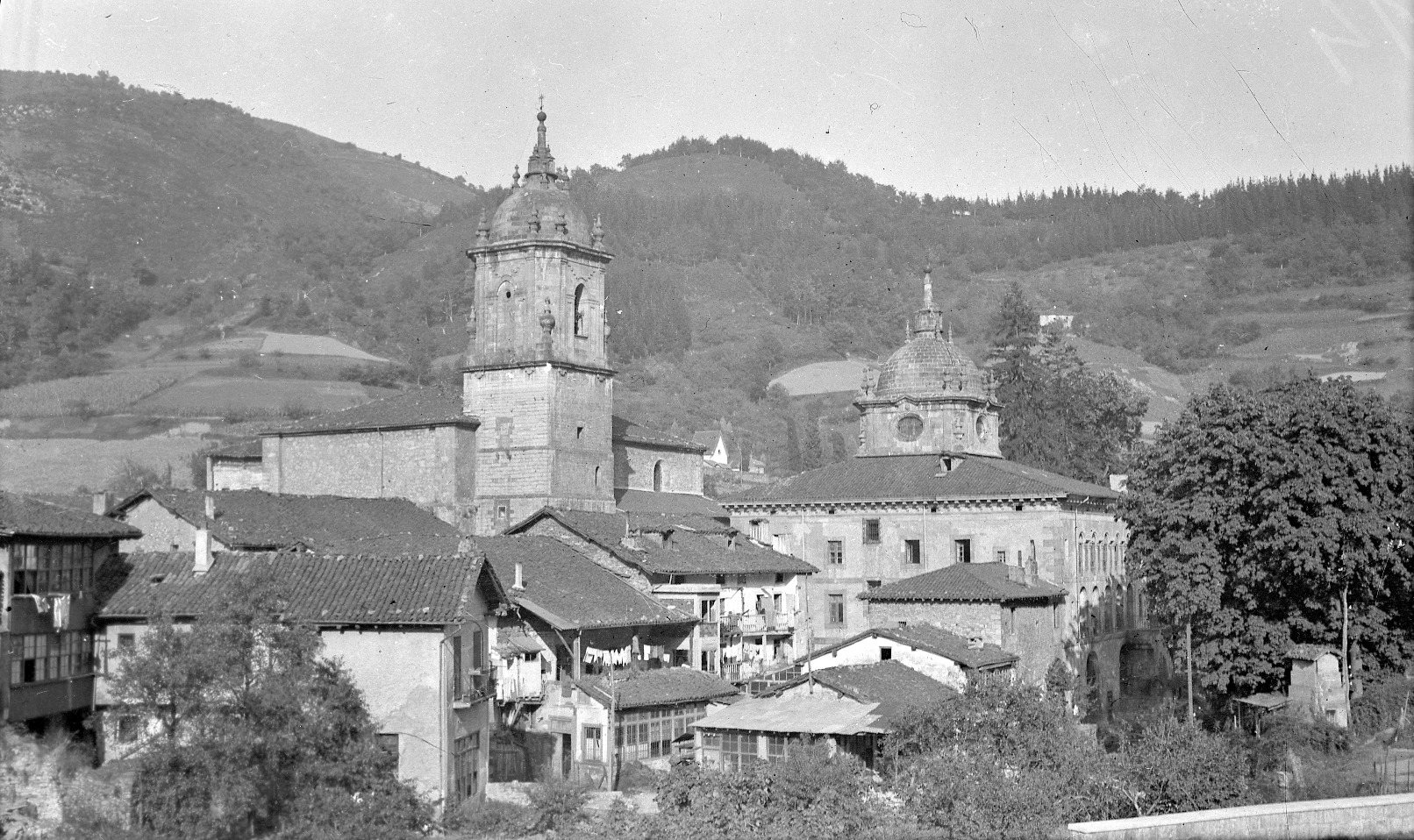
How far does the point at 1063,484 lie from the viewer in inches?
2576

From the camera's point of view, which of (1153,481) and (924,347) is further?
(924,347)

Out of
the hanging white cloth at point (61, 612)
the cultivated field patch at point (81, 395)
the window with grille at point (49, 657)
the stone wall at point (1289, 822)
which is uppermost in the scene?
the cultivated field patch at point (81, 395)

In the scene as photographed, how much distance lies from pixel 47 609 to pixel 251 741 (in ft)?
23.1

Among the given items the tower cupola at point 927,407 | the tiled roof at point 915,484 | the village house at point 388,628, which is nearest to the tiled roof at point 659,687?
the village house at point 388,628

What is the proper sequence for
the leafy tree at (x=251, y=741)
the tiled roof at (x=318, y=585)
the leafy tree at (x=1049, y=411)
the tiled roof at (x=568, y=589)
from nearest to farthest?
the leafy tree at (x=251, y=741)
the tiled roof at (x=318, y=585)
the tiled roof at (x=568, y=589)
the leafy tree at (x=1049, y=411)

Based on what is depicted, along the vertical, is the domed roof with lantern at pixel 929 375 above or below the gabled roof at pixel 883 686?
above

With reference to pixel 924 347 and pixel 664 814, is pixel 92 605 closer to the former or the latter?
pixel 664 814

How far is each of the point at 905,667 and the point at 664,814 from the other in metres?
15.1

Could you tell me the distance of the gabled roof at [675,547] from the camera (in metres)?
52.7

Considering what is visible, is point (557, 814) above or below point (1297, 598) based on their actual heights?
below

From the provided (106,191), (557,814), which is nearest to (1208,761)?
(557,814)

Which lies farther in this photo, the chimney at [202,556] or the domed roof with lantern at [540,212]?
the domed roof with lantern at [540,212]

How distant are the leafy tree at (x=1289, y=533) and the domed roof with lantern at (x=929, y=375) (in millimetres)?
27585

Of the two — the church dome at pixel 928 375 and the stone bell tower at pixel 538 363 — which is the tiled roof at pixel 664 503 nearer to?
the stone bell tower at pixel 538 363
